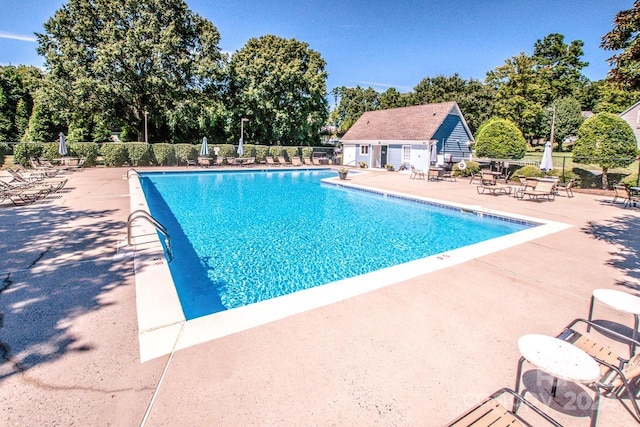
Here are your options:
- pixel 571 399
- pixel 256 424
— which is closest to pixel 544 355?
pixel 571 399

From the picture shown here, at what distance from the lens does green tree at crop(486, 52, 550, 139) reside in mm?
35250

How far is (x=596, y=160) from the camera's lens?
46.9ft

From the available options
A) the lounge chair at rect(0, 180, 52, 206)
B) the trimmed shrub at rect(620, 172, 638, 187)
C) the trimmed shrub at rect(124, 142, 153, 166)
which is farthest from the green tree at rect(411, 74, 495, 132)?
the lounge chair at rect(0, 180, 52, 206)

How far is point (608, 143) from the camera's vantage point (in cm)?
1403

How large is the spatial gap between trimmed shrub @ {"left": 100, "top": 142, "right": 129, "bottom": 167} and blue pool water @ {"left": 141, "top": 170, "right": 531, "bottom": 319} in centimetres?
786

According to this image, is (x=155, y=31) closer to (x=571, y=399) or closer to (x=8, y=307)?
(x=8, y=307)

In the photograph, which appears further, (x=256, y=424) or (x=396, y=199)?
(x=396, y=199)

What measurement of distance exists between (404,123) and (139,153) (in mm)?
19014

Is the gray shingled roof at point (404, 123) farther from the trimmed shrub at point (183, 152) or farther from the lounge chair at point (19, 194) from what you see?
the lounge chair at point (19, 194)

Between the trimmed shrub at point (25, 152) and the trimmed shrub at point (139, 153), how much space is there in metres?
4.50

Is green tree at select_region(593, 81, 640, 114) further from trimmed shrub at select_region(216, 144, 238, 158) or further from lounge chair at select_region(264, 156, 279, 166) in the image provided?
trimmed shrub at select_region(216, 144, 238, 158)

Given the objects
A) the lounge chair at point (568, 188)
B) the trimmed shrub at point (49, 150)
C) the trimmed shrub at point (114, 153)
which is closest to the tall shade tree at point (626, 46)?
the lounge chair at point (568, 188)

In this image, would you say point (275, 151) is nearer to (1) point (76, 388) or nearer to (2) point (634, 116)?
(1) point (76, 388)

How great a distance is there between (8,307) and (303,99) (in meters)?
29.8
